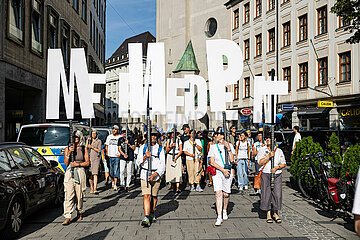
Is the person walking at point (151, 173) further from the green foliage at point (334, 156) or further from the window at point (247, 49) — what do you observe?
the window at point (247, 49)

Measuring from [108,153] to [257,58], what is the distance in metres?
27.5

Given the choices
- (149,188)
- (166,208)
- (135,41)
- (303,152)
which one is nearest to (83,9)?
(303,152)

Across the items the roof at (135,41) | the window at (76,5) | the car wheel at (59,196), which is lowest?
the car wheel at (59,196)

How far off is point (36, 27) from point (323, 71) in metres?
19.1

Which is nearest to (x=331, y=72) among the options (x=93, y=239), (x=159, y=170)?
(x=159, y=170)

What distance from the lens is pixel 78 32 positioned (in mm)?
28422

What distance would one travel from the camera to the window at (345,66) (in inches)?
995

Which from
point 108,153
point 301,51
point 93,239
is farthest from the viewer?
point 301,51

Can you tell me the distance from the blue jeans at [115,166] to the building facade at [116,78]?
6842 cm

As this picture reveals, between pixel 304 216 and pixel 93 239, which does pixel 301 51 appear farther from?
pixel 93 239

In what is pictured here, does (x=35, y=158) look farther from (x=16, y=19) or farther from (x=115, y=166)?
(x=16, y=19)

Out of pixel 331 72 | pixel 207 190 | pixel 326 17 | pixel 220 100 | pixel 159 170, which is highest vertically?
pixel 326 17

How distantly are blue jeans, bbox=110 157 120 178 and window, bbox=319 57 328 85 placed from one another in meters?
19.6

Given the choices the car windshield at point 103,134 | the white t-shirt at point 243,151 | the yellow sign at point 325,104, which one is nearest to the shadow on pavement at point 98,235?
the white t-shirt at point 243,151
